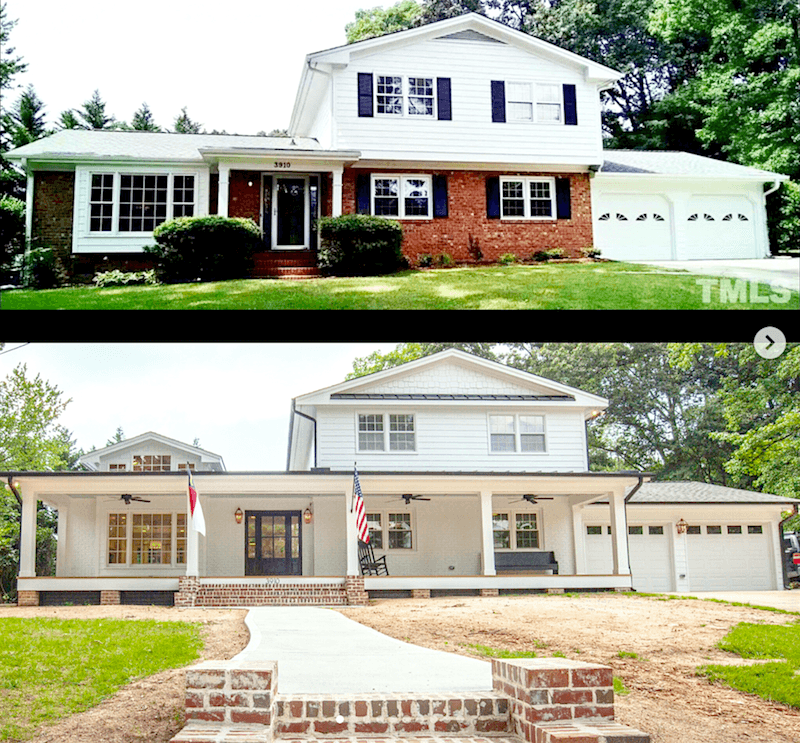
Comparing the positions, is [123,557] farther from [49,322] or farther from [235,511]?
[49,322]

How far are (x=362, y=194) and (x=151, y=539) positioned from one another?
471 inches

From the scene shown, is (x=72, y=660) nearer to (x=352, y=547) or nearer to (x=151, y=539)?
(x=352, y=547)

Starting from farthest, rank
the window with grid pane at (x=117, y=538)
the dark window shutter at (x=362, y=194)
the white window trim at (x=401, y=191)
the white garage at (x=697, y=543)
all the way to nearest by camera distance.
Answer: the white garage at (x=697, y=543) → the window with grid pane at (x=117, y=538) → the dark window shutter at (x=362, y=194) → the white window trim at (x=401, y=191)

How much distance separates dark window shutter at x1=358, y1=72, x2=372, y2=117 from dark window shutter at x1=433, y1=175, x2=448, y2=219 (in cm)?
77

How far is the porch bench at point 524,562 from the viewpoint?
17234mm

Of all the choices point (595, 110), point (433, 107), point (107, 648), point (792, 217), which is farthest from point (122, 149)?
point (792, 217)

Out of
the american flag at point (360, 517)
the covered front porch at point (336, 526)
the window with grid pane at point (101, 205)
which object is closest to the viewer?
the window with grid pane at point (101, 205)

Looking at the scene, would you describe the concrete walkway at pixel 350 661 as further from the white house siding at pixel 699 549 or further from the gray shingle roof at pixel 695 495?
the gray shingle roof at pixel 695 495

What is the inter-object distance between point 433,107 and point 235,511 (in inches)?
457

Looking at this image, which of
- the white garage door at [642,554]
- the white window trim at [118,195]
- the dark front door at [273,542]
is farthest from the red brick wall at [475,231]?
the white garage door at [642,554]

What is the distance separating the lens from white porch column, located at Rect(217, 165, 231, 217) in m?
7.21

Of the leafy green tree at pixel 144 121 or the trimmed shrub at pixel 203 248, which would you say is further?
the leafy green tree at pixel 144 121

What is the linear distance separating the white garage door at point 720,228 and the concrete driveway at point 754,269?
0.09 meters

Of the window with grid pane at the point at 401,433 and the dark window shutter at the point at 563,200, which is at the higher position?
the dark window shutter at the point at 563,200
